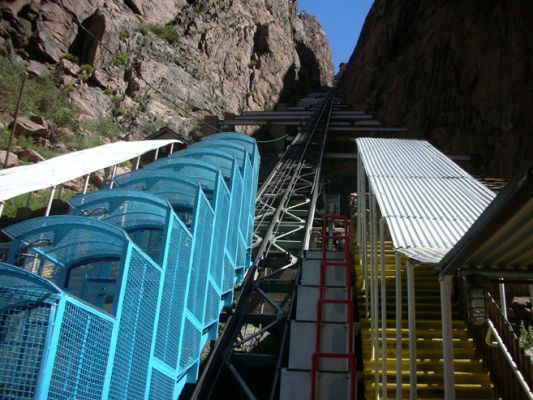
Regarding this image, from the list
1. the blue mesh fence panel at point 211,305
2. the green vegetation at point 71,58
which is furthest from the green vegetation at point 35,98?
the blue mesh fence panel at point 211,305

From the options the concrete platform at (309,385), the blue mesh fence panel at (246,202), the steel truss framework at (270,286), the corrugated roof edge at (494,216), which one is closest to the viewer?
the corrugated roof edge at (494,216)

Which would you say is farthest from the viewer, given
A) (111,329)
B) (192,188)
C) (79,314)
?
(192,188)

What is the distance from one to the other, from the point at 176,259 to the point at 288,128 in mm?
Result: 22590

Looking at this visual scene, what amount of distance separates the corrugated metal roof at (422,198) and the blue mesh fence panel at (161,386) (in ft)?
8.99

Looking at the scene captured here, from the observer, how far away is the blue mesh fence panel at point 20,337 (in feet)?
10.6

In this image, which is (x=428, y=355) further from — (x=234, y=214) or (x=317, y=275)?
(x=234, y=214)

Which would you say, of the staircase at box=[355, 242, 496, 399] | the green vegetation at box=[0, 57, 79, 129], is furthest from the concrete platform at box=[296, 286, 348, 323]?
the green vegetation at box=[0, 57, 79, 129]

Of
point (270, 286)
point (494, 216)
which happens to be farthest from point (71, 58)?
point (494, 216)

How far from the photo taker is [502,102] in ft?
63.5

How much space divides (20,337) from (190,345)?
3.41 meters

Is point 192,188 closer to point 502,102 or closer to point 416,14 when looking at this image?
point 502,102

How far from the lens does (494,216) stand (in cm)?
328

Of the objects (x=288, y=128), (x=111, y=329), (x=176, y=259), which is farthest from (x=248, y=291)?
(x=288, y=128)

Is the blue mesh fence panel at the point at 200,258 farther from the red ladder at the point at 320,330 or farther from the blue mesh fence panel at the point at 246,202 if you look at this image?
the blue mesh fence panel at the point at 246,202
